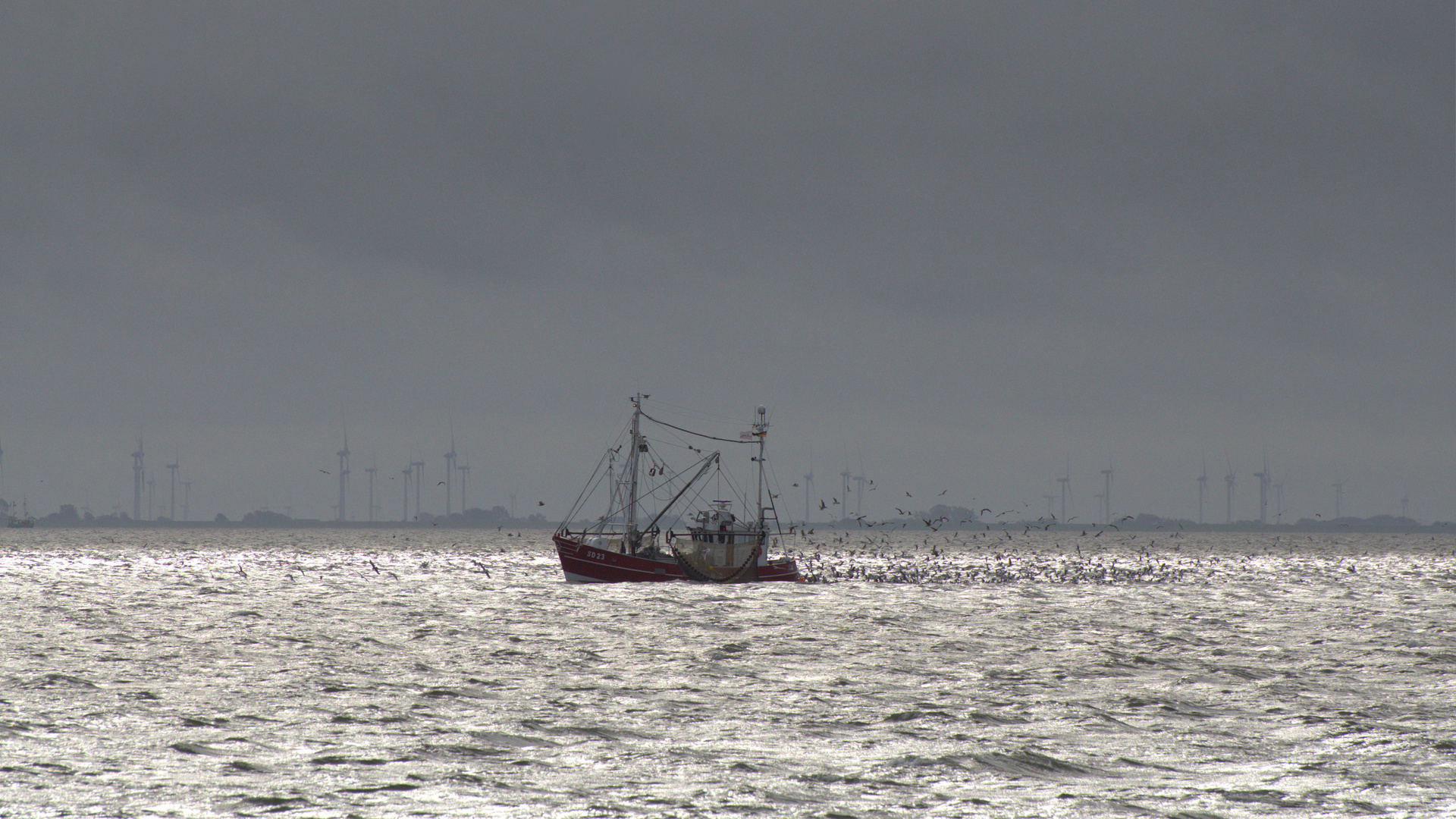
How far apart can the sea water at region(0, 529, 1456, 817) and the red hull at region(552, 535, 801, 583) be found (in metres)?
16.2

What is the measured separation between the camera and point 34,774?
18047mm

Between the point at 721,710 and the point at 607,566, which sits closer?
the point at 721,710

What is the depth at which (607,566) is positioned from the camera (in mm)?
75625

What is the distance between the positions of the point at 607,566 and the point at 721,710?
50.8 meters

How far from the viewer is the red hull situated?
75.5 m

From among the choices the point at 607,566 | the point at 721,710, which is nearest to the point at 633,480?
the point at 607,566

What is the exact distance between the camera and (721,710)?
83.6 feet

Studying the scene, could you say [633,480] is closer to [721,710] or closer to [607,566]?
[607,566]

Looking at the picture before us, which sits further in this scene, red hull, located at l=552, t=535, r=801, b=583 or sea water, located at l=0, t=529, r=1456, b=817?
red hull, located at l=552, t=535, r=801, b=583

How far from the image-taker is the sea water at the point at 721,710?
56.6ft

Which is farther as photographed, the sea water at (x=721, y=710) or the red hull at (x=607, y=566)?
the red hull at (x=607, y=566)

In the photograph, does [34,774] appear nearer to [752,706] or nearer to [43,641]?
[752,706]

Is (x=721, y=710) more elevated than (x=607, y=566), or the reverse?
(x=721, y=710)

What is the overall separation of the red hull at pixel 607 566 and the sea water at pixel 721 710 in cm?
1617
